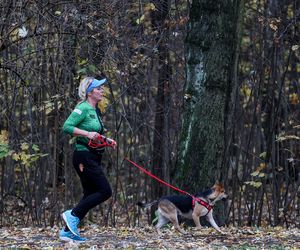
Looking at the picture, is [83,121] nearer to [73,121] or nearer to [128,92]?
[73,121]

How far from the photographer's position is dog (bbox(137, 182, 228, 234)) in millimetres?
9797

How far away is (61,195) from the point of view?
1482 cm

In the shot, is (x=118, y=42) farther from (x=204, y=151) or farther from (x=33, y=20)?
(x=204, y=151)

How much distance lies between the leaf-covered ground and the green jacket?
50.8 inches

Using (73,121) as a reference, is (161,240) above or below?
below

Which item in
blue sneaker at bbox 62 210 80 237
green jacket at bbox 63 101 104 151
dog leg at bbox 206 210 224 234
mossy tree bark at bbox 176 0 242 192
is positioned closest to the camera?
green jacket at bbox 63 101 104 151

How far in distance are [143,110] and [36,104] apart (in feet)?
12.0

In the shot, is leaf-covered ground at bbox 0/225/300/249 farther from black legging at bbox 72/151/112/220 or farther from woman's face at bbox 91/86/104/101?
woman's face at bbox 91/86/104/101

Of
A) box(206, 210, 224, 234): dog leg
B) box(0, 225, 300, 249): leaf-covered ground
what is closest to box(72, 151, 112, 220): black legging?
box(0, 225, 300, 249): leaf-covered ground

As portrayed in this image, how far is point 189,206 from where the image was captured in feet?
32.4

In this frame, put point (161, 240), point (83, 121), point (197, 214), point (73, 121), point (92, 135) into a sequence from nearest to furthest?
point (92, 135) < point (73, 121) < point (83, 121) < point (161, 240) < point (197, 214)

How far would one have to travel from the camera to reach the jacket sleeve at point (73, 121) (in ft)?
26.5

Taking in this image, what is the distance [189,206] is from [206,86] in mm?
2018

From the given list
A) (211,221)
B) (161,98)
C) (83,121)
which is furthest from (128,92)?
(83,121)
